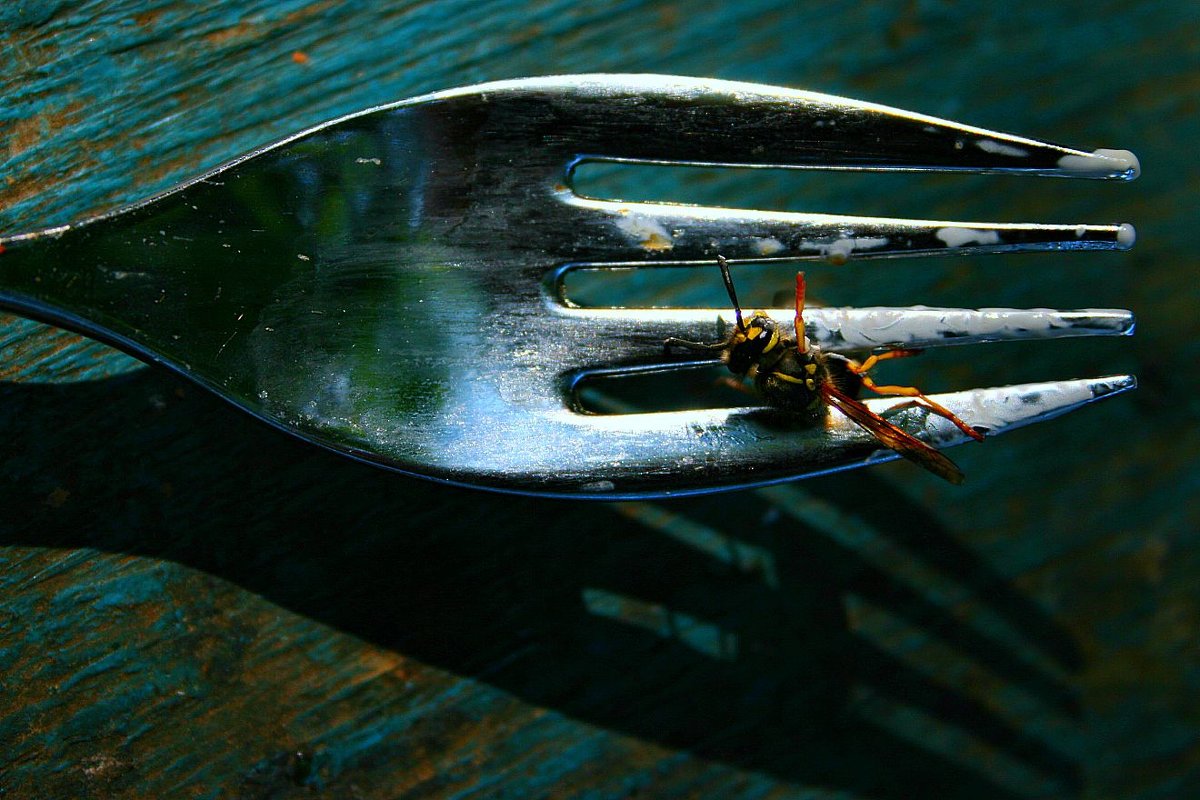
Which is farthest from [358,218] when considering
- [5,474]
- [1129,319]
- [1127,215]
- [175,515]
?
[1127,215]

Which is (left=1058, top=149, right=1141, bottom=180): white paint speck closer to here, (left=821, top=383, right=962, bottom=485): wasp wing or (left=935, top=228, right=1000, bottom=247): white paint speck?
(left=935, top=228, right=1000, bottom=247): white paint speck

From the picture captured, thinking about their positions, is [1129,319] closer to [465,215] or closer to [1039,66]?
[1039,66]

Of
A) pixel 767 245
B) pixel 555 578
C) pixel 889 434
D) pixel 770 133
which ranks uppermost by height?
pixel 770 133

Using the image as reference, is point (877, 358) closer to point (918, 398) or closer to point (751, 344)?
point (918, 398)

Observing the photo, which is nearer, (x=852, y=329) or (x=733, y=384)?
(x=852, y=329)

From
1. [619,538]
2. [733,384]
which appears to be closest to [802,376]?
[733,384]

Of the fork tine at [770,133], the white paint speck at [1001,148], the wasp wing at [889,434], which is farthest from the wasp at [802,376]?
the white paint speck at [1001,148]

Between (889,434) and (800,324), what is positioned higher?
(800,324)
